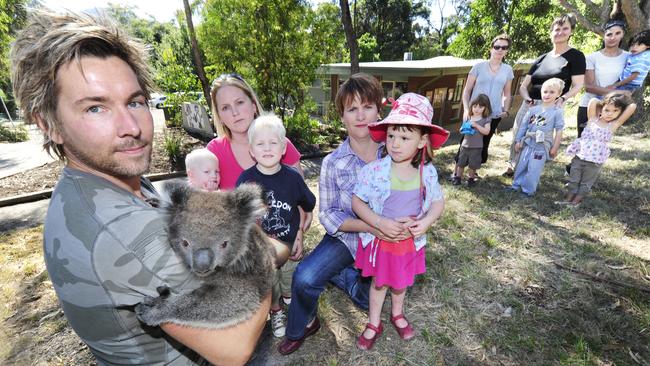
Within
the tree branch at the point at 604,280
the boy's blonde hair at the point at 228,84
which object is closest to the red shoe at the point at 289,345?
the boy's blonde hair at the point at 228,84

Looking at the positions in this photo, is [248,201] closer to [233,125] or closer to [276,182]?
[276,182]

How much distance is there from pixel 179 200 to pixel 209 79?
13.1 metres

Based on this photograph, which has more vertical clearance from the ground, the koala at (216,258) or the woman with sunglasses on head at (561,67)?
the woman with sunglasses on head at (561,67)

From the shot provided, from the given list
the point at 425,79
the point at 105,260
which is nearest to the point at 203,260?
the point at 105,260

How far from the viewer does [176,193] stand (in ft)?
→ 6.02

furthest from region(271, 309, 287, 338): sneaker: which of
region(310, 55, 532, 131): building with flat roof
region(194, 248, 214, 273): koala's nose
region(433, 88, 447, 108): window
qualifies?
region(433, 88, 447, 108): window

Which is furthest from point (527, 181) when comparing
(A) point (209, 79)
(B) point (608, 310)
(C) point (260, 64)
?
(A) point (209, 79)

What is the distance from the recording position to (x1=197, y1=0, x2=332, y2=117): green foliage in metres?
11.1

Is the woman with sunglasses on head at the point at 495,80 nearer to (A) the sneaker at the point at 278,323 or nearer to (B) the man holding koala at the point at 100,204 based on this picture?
(A) the sneaker at the point at 278,323

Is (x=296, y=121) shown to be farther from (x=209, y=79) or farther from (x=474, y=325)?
(x=474, y=325)

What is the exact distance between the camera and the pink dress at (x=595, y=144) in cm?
519

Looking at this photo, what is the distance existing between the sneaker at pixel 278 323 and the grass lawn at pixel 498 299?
0.37 ft

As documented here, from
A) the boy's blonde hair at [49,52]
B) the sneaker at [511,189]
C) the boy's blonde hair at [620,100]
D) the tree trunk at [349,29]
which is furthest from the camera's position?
the tree trunk at [349,29]

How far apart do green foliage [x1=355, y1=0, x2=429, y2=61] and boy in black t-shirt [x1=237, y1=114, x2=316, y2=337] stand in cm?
3936
